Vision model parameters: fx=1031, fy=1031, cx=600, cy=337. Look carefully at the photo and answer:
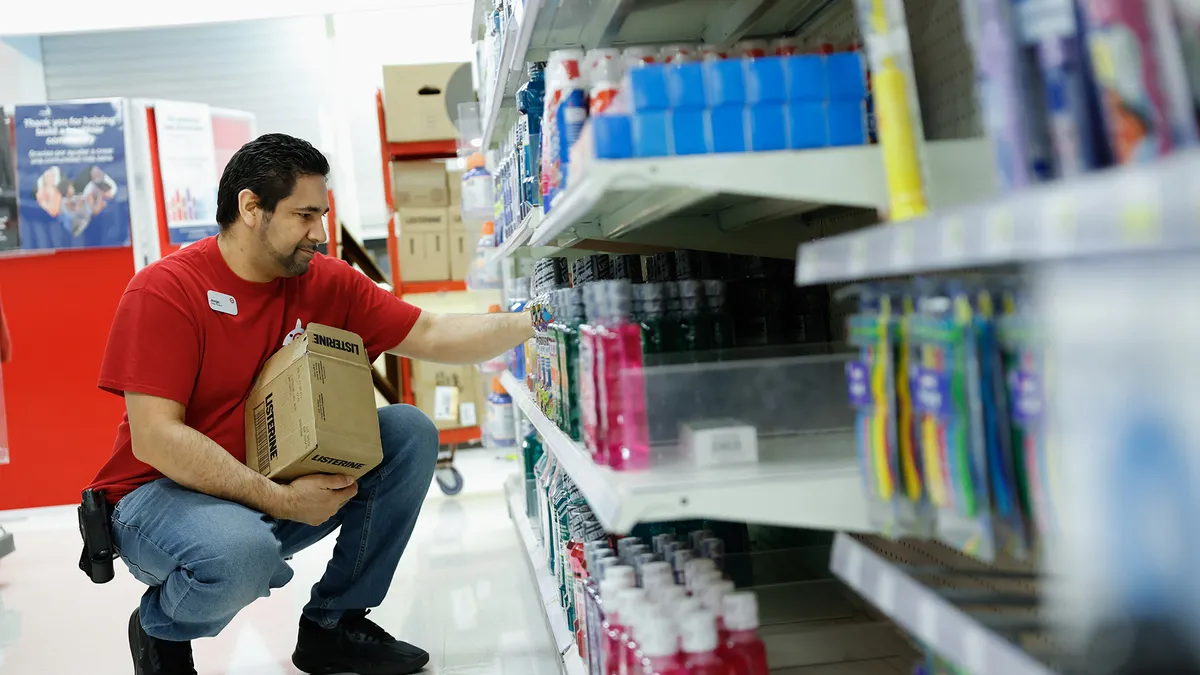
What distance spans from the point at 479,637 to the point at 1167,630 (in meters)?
2.56

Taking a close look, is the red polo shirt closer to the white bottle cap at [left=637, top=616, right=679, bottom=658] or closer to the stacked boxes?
the white bottle cap at [left=637, top=616, right=679, bottom=658]

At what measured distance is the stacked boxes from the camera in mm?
1233

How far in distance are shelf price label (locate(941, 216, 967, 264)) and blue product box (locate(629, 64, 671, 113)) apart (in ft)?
1.73

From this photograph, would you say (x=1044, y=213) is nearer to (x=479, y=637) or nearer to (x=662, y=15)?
(x=662, y=15)

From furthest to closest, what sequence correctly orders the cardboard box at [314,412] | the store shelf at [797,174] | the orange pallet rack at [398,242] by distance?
the orange pallet rack at [398,242] → the cardboard box at [314,412] → the store shelf at [797,174]

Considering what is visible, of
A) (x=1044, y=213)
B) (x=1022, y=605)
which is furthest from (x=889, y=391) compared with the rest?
(x=1044, y=213)

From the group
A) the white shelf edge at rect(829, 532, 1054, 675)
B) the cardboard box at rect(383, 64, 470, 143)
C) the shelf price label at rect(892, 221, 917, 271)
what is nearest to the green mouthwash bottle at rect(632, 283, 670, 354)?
the white shelf edge at rect(829, 532, 1054, 675)

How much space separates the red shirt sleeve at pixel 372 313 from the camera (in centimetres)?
293

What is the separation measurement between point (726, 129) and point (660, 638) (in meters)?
0.70

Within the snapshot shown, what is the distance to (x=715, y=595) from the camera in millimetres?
1487

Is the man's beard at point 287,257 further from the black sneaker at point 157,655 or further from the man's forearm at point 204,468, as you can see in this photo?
the black sneaker at point 157,655

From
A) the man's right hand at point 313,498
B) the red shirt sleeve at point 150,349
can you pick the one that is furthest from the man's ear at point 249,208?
the man's right hand at point 313,498

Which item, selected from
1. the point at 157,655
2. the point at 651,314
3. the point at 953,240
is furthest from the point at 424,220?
the point at 953,240

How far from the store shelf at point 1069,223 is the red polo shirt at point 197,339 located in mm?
1935
